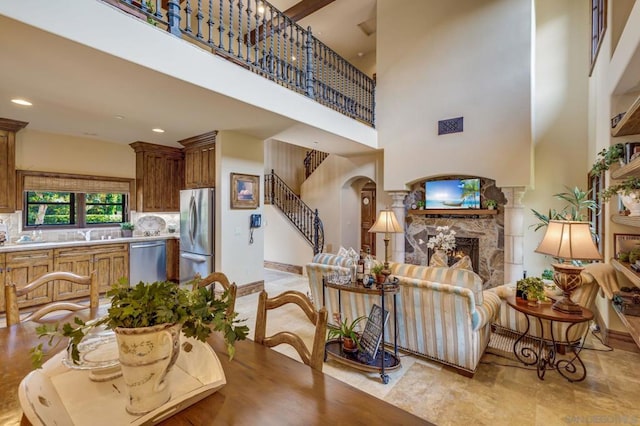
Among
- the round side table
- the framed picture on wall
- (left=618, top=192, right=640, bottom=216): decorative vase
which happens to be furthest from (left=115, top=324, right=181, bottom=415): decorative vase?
the framed picture on wall

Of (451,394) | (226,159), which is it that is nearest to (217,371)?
(451,394)

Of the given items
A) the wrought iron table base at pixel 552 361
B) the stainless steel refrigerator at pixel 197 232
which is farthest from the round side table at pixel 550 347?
the stainless steel refrigerator at pixel 197 232

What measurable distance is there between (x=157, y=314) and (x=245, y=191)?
4312 mm

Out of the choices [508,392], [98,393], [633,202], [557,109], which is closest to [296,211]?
[557,109]

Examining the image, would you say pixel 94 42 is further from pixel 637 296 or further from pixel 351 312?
pixel 637 296

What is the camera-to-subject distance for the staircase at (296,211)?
7164 mm

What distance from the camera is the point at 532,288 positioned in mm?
2836

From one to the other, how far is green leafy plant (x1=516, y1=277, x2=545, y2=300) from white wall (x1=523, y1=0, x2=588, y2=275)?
108 inches

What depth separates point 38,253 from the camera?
168 inches

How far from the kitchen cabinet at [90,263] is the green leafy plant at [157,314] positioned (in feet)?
13.3

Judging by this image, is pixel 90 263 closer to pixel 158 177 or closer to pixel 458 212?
pixel 158 177

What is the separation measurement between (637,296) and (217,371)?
10.5ft

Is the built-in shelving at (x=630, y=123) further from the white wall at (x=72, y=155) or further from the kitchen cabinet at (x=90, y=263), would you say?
the white wall at (x=72, y=155)

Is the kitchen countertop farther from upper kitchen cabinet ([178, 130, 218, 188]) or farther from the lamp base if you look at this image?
the lamp base
